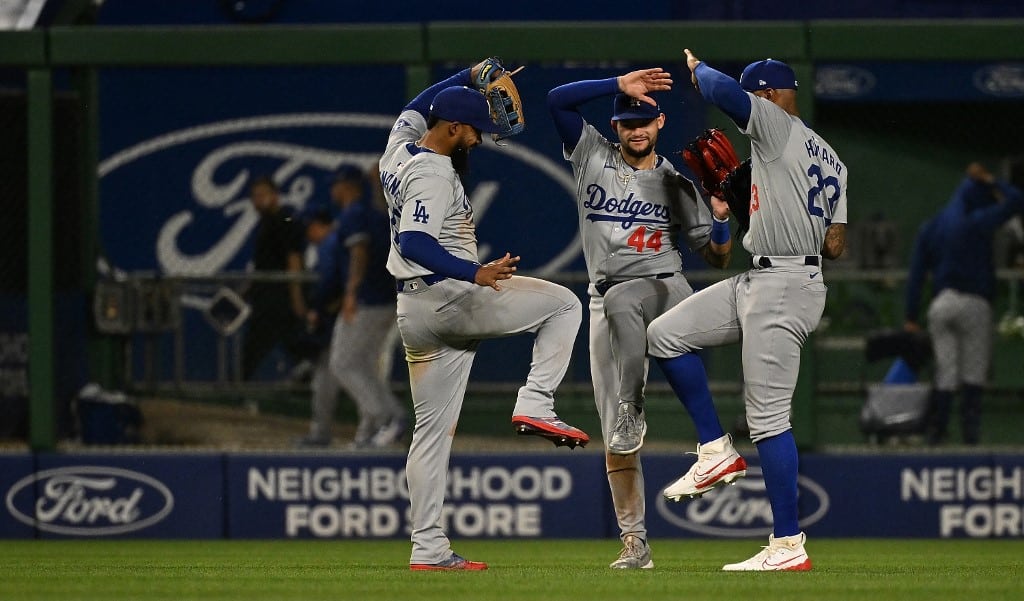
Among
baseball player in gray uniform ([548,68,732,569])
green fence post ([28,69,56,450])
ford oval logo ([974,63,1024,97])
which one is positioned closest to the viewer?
baseball player in gray uniform ([548,68,732,569])

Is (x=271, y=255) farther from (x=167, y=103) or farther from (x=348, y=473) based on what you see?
(x=167, y=103)

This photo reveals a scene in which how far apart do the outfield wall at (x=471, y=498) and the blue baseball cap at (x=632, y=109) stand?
306cm

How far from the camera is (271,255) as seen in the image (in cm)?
1033

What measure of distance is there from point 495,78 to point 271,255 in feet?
13.4

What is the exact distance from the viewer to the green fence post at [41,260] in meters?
9.33

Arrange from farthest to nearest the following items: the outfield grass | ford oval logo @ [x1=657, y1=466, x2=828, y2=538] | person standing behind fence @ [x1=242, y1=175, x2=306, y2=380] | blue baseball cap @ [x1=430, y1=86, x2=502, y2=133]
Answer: person standing behind fence @ [x1=242, y1=175, x2=306, y2=380], ford oval logo @ [x1=657, y1=466, x2=828, y2=538], blue baseball cap @ [x1=430, y1=86, x2=502, y2=133], the outfield grass

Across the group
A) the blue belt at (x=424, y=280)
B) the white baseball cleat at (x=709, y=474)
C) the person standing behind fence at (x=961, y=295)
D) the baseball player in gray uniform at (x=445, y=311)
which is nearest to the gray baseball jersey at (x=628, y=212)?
the baseball player in gray uniform at (x=445, y=311)

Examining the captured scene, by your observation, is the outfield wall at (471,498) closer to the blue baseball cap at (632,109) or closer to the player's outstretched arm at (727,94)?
the blue baseball cap at (632,109)

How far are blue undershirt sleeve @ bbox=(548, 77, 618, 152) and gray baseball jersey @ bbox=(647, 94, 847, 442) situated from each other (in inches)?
25.3

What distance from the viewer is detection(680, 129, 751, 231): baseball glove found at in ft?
21.2

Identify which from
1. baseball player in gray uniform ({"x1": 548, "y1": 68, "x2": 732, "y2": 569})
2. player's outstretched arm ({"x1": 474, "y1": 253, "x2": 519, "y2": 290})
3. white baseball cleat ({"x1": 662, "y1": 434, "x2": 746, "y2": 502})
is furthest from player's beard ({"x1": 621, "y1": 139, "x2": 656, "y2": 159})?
white baseball cleat ({"x1": 662, "y1": 434, "x2": 746, "y2": 502})

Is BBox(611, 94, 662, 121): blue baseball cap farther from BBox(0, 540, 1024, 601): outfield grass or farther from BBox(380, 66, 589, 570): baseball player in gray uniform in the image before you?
BBox(0, 540, 1024, 601): outfield grass

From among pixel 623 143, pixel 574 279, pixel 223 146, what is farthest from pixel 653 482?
pixel 223 146

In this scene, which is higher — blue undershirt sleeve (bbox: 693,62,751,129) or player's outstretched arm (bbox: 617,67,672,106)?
player's outstretched arm (bbox: 617,67,672,106)
